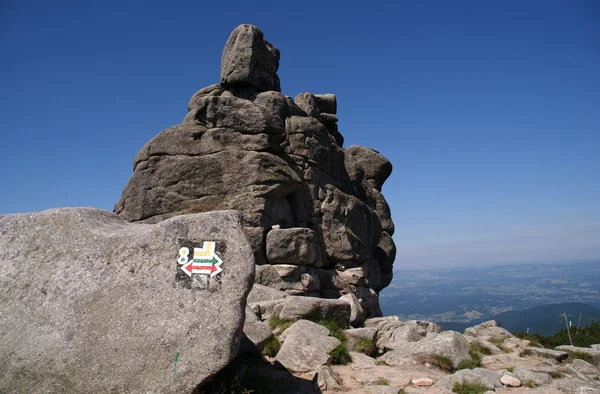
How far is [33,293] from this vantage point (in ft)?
25.9

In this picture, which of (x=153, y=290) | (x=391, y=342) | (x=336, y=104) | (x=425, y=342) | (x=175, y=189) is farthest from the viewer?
(x=336, y=104)

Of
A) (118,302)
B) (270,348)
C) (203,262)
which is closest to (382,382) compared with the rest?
(270,348)

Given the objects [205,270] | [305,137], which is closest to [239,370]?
[205,270]

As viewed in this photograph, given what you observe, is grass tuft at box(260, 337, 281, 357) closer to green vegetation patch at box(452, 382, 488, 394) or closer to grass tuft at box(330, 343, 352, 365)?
grass tuft at box(330, 343, 352, 365)

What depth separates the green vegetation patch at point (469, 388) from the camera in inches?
396

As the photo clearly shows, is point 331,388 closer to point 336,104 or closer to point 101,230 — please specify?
point 101,230

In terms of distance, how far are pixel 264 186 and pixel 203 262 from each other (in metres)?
14.4

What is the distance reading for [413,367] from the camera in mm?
12086

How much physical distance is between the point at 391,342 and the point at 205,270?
30.9 feet

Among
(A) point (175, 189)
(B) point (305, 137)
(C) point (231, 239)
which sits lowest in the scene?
(C) point (231, 239)

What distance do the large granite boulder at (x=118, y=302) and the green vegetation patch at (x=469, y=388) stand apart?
5.98m

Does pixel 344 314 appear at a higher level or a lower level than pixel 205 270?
lower

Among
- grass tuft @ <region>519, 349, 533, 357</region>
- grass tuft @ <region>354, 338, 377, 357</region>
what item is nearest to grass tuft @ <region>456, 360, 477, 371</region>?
grass tuft @ <region>354, 338, 377, 357</region>

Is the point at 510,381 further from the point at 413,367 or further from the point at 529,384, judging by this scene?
the point at 413,367
